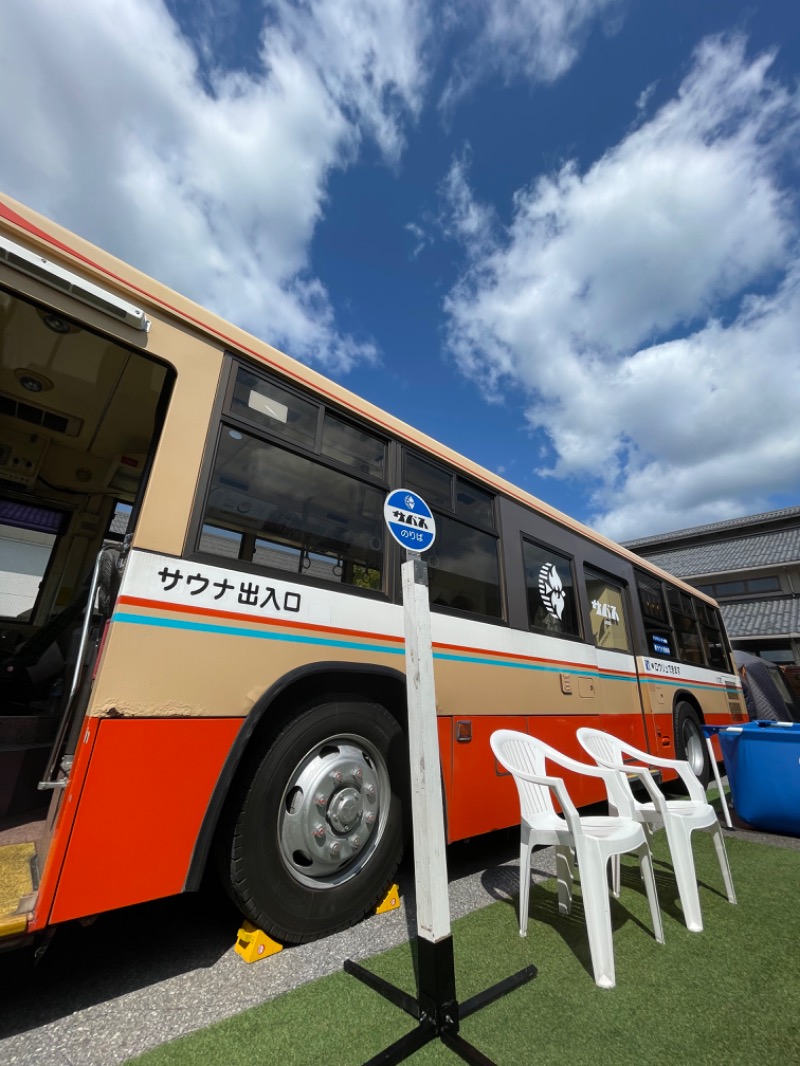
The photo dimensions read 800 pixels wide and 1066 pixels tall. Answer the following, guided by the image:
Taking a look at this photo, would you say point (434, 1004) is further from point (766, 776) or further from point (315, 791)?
point (766, 776)

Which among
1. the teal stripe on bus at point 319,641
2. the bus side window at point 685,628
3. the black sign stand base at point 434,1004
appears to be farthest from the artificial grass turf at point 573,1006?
the bus side window at point 685,628

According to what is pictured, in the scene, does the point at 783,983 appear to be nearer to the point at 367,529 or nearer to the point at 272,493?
the point at 367,529

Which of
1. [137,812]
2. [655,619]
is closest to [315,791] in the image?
[137,812]

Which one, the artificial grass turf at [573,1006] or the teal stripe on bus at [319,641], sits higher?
the teal stripe on bus at [319,641]

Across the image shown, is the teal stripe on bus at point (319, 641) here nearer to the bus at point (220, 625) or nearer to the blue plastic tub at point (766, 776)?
the bus at point (220, 625)

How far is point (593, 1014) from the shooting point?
1624 mm

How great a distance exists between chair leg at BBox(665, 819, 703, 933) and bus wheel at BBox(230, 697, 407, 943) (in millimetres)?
1316

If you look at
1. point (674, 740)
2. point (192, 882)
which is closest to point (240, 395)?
point (192, 882)

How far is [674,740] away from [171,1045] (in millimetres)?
4917

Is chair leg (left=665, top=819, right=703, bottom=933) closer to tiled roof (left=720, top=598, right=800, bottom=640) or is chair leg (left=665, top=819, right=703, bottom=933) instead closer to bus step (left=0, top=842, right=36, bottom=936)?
bus step (left=0, top=842, right=36, bottom=936)

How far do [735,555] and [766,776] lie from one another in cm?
2172

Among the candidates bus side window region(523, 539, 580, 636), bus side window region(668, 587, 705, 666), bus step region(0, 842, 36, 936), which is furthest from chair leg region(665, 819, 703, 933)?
bus side window region(668, 587, 705, 666)

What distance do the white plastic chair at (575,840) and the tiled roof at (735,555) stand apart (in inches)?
874

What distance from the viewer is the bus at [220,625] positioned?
166 cm
